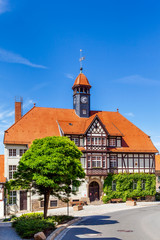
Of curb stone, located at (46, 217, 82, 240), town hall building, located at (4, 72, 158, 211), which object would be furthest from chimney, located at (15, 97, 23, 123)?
curb stone, located at (46, 217, 82, 240)

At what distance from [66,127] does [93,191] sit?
1040 centimetres

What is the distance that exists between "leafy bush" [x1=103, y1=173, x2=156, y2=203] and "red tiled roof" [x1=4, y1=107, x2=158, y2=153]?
4.03 m

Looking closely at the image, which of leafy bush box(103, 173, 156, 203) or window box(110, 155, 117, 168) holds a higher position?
window box(110, 155, 117, 168)

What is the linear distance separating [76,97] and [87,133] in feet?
27.6

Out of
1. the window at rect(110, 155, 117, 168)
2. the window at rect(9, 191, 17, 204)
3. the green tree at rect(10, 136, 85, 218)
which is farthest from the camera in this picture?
the window at rect(110, 155, 117, 168)

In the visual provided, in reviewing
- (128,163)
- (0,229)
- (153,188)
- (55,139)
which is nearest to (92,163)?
(128,163)

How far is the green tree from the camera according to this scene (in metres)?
28.6

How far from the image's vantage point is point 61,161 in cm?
2900

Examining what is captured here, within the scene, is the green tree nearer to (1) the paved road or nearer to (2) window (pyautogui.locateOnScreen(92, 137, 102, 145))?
(1) the paved road

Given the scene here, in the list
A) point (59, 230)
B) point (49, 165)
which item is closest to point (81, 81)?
point (49, 165)

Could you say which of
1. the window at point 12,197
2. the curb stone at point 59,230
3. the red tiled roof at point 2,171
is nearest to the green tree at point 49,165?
the curb stone at point 59,230

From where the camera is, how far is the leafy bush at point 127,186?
46.9 meters

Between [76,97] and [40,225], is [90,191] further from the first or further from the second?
[40,225]

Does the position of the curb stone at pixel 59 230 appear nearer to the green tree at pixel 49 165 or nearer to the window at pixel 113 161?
the green tree at pixel 49 165
